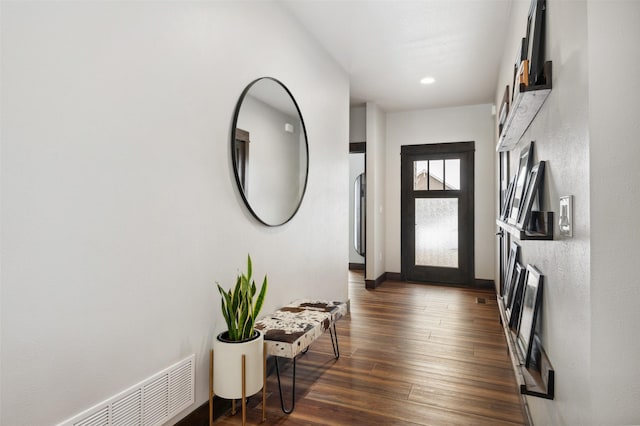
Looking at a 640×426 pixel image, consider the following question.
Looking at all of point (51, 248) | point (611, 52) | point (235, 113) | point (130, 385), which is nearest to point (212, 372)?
point (130, 385)

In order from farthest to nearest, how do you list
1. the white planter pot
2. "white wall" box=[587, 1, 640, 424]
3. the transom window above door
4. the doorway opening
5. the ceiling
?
the doorway opening
the transom window above door
the ceiling
the white planter pot
"white wall" box=[587, 1, 640, 424]

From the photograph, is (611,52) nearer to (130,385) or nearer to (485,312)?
(130,385)

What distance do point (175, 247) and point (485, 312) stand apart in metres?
3.55

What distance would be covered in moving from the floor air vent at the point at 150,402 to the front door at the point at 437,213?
455cm

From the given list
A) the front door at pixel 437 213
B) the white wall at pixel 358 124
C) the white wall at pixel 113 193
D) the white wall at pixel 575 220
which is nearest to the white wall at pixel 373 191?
the white wall at pixel 358 124

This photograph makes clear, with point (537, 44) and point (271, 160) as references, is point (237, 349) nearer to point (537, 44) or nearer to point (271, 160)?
point (271, 160)

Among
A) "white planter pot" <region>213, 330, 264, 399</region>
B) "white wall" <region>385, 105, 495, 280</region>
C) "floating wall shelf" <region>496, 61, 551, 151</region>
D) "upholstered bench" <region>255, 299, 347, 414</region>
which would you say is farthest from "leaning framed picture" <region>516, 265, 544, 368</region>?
"white wall" <region>385, 105, 495, 280</region>

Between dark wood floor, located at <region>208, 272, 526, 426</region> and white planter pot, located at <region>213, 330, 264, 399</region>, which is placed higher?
white planter pot, located at <region>213, 330, 264, 399</region>

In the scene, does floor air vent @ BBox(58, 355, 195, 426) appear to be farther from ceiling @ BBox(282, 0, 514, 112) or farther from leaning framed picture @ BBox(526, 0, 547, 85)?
ceiling @ BBox(282, 0, 514, 112)

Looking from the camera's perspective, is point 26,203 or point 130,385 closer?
point 26,203

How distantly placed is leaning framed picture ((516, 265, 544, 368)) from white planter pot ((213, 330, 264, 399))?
1.20m

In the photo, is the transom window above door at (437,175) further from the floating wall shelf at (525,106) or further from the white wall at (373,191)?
the floating wall shelf at (525,106)

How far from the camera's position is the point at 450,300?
4719 millimetres

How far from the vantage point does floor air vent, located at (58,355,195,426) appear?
4.58 ft
